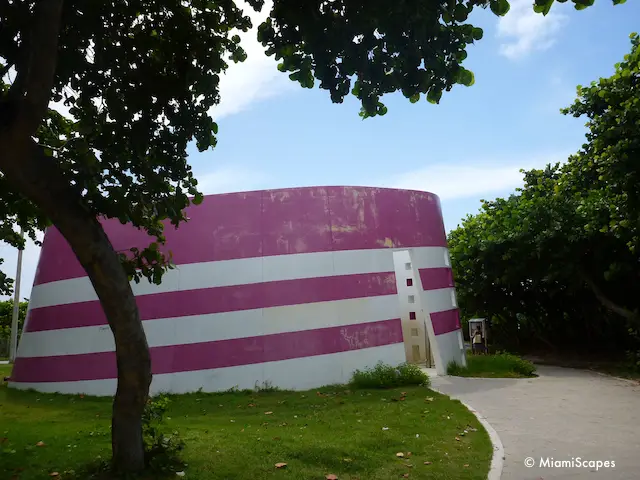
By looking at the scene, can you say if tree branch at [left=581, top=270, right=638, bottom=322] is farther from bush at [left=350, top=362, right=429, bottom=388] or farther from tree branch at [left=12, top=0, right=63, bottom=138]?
tree branch at [left=12, top=0, right=63, bottom=138]

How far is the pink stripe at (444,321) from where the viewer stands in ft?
44.5

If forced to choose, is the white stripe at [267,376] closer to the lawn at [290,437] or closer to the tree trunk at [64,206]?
the lawn at [290,437]

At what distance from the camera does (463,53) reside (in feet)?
16.1

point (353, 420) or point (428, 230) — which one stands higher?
point (428, 230)

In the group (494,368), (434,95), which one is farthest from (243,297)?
(434,95)

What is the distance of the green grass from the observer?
44.3 ft

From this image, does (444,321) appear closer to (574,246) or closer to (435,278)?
(435,278)

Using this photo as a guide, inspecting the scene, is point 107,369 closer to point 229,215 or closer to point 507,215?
point 229,215

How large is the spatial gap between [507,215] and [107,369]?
15.7m

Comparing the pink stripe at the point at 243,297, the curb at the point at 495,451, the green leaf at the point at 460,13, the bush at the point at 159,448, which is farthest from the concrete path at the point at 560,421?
the green leaf at the point at 460,13

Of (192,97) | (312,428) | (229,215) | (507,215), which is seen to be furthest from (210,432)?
(507,215)

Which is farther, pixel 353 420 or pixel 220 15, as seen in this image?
pixel 353 420

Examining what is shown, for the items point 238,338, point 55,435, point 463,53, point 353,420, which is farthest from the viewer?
point 238,338

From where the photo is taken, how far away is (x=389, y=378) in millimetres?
11406
